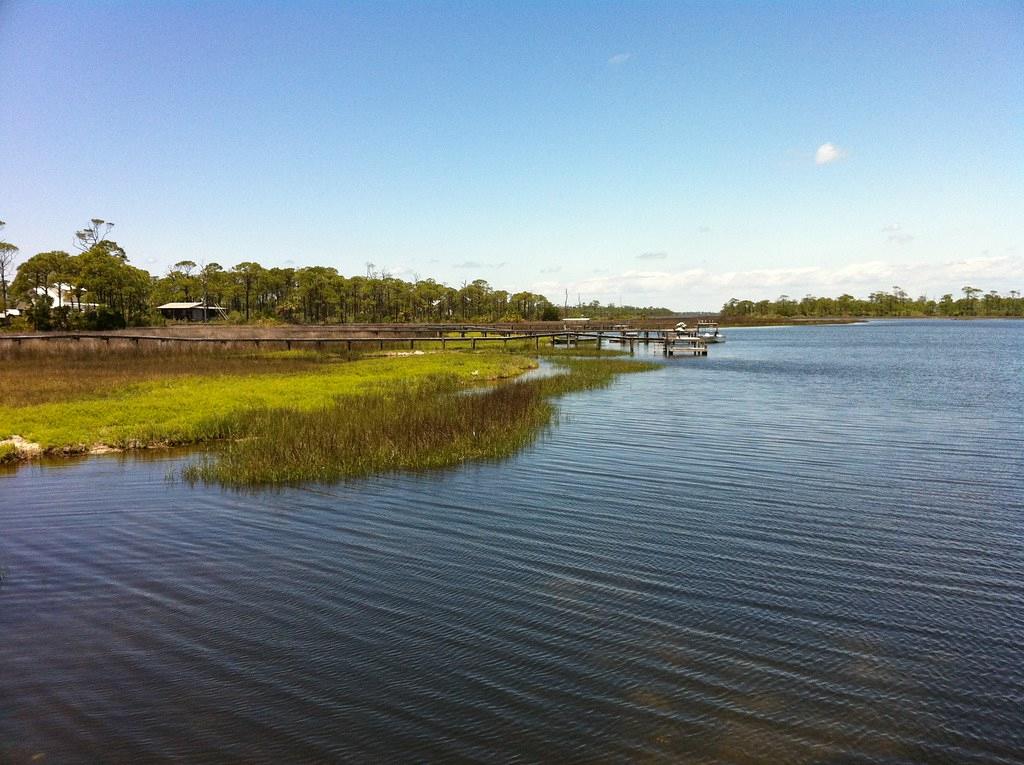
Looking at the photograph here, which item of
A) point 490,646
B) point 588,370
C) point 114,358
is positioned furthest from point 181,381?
point 490,646

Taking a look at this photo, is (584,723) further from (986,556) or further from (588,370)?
(588,370)

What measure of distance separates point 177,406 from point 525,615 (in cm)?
1920

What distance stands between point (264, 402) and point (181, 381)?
838 centimetres

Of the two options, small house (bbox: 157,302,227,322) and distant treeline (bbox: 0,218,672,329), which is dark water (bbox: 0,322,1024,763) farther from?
small house (bbox: 157,302,227,322)

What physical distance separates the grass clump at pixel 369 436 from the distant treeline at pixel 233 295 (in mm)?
63318

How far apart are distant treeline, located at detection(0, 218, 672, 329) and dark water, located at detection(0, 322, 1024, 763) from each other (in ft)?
225

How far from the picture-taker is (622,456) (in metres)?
18.0

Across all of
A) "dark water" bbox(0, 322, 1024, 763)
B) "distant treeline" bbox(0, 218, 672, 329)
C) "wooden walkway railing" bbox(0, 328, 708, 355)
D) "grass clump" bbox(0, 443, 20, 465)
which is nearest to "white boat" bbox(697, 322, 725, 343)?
"wooden walkway railing" bbox(0, 328, 708, 355)

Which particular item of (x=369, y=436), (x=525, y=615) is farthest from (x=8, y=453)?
(x=525, y=615)

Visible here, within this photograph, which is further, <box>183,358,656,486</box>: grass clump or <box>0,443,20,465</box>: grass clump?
<box>0,443,20,465</box>: grass clump

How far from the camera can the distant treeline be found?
7288 centimetres

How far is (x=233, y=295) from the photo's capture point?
10756 centimetres

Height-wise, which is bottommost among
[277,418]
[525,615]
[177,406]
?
[525,615]

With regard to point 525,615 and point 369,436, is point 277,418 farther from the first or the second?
point 525,615
